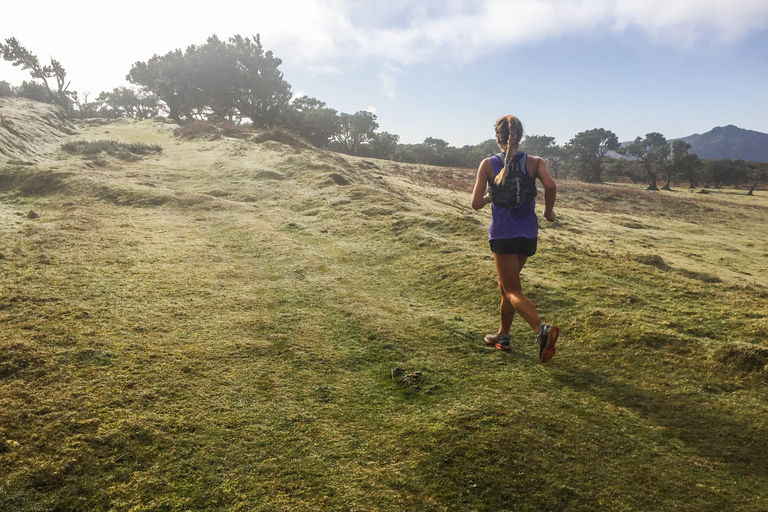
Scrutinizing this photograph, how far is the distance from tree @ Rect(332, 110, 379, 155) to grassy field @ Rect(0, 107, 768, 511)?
60982mm

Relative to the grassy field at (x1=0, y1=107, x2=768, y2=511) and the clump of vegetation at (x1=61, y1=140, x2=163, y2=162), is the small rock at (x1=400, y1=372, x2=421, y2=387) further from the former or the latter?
the clump of vegetation at (x1=61, y1=140, x2=163, y2=162)

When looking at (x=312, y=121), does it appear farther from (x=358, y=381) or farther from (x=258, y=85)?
(x=358, y=381)

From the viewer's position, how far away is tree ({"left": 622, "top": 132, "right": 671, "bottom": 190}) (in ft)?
238

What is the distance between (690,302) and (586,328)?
2180 millimetres

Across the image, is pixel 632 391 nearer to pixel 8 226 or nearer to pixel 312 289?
A: pixel 312 289

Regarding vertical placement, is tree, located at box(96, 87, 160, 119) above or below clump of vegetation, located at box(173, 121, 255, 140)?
above

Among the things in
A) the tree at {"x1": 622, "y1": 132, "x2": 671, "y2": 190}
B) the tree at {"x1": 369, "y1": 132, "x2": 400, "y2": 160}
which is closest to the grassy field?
the tree at {"x1": 369, "y1": 132, "x2": 400, "y2": 160}

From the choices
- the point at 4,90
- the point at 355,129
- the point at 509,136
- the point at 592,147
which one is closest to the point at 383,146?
the point at 355,129

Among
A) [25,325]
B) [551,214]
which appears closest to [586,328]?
[551,214]

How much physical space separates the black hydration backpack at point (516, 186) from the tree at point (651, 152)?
7779 centimetres

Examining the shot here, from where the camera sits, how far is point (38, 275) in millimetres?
7059

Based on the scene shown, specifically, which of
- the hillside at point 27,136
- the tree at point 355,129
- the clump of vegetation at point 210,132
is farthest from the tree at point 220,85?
the hillside at point 27,136

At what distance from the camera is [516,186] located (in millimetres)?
5223

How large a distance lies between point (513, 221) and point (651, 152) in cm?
8896
